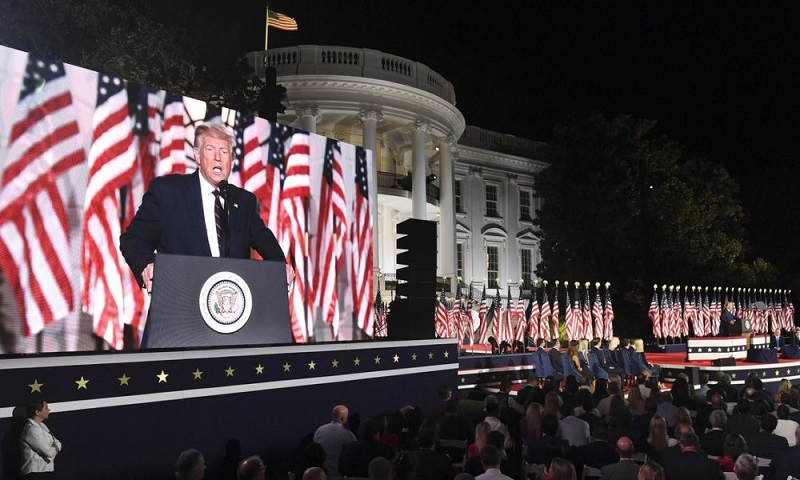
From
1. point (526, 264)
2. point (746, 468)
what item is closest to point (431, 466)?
point (746, 468)

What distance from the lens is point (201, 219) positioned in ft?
33.3

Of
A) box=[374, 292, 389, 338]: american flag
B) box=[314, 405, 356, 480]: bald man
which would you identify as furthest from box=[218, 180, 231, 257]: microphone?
box=[374, 292, 389, 338]: american flag

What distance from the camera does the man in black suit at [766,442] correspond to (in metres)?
8.06

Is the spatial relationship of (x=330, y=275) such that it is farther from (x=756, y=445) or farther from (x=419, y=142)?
(x=419, y=142)

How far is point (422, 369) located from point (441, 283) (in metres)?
20.9

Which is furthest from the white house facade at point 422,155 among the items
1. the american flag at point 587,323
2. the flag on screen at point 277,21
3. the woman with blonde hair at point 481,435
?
the woman with blonde hair at point 481,435

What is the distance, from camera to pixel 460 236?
42.7 metres

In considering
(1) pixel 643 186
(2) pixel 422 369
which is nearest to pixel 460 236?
(1) pixel 643 186

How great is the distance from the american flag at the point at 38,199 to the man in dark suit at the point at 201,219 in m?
0.99

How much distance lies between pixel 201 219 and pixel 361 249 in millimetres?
3739

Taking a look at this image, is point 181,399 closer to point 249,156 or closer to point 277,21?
point 249,156

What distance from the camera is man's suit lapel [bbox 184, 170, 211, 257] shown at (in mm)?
10023

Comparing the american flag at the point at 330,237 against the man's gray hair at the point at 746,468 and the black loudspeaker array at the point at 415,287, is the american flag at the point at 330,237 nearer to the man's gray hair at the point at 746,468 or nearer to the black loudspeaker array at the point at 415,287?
the black loudspeaker array at the point at 415,287

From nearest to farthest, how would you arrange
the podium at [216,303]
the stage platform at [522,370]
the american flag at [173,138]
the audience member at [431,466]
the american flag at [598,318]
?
1. the audience member at [431,466]
2. the podium at [216,303]
3. the american flag at [173,138]
4. the stage platform at [522,370]
5. the american flag at [598,318]
